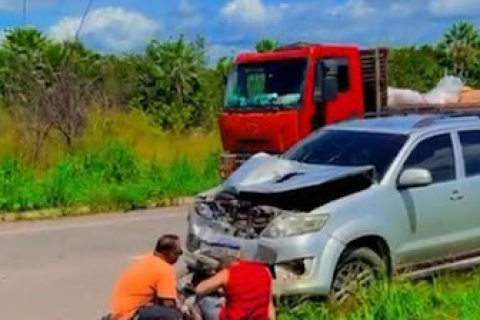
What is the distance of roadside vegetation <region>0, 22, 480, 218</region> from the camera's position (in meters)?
18.5

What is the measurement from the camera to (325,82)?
17.7m

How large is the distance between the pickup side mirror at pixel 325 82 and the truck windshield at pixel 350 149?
6.52 m

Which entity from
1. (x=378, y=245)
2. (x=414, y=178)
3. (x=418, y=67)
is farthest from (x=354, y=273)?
(x=418, y=67)

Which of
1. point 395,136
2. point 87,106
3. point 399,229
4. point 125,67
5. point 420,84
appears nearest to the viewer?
point 399,229

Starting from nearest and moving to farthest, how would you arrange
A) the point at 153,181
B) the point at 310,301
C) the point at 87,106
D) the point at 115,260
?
the point at 310,301, the point at 115,260, the point at 153,181, the point at 87,106

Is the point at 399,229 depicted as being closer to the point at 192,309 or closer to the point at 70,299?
the point at 192,309

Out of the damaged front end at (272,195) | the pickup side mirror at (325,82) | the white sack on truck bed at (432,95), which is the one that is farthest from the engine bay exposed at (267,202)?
the white sack on truck bed at (432,95)

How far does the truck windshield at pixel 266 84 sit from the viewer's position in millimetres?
17672

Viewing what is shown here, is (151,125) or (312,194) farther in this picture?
(151,125)

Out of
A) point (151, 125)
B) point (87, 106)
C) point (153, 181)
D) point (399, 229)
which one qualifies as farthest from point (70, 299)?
point (151, 125)

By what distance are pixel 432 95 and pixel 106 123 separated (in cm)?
819

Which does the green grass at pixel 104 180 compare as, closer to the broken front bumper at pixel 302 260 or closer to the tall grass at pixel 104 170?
the tall grass at pixel 104 170

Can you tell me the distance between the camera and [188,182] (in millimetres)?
19688

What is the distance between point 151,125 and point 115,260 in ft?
53.8
